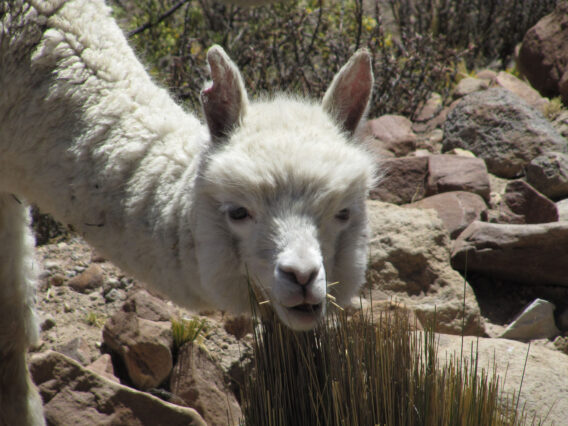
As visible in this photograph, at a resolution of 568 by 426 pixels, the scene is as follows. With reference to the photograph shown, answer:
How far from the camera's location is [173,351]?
4.29 metres

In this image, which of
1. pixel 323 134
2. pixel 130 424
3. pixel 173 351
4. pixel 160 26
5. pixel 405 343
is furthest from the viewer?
pixel 160 26

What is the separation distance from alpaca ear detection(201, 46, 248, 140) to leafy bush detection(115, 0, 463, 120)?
13.1 feet

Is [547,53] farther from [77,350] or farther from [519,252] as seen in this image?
[77,350]

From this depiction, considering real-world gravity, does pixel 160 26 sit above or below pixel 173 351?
above

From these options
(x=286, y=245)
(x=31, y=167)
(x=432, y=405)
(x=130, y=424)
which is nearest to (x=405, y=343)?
(x=432, y=405)

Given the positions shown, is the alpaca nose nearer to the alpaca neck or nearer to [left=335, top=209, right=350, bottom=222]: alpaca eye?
[left=335, top=209, right=350, bottom=222]: alpaca eye

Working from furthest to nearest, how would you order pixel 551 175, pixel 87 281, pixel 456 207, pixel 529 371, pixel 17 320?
pixel 551 175 < pixel 456 207 < pixel 87 281 < pixel 17 320 < pixel 529 371

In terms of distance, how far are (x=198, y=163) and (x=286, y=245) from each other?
1.98 ft

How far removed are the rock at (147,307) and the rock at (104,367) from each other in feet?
1.14

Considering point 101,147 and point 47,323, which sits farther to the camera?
point 47,323

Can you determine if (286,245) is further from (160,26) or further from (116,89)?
(160,26)

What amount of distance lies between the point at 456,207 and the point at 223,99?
3.19 metres

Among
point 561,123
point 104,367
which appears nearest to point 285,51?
point 561,123

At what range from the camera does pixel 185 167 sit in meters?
2.80
